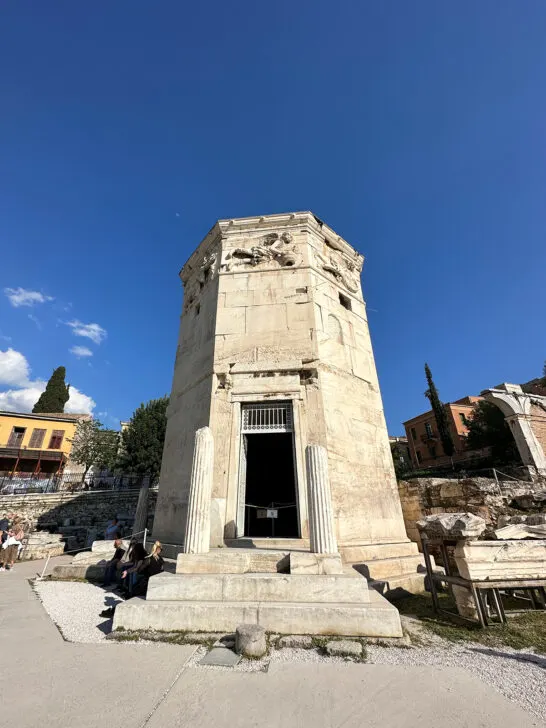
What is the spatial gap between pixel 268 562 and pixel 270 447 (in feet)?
20.9

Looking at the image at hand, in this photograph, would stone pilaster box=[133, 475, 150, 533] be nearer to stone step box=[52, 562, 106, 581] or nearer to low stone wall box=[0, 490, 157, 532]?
stone step box=[52, 562, 106, 581]

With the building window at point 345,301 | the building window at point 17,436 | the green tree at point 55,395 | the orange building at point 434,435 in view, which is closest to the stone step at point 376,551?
the building window at point 345,301

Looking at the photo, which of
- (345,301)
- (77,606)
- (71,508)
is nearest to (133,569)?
(77,606)

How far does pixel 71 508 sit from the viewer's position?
21516 mm

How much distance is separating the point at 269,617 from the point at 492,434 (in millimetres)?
35651

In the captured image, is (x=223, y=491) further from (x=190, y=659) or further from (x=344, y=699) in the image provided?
(x=344, y=699)

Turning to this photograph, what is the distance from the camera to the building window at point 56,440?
3541 cm

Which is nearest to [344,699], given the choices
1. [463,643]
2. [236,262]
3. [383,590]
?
[463,643]

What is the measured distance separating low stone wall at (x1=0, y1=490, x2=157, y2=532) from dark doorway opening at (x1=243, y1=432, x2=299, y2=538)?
1142 cm

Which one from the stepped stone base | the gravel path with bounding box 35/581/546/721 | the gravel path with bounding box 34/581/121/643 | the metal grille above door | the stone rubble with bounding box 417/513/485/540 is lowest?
the gravel path with bounding box 35/581/546/721

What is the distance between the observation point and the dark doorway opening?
10555 millimetres

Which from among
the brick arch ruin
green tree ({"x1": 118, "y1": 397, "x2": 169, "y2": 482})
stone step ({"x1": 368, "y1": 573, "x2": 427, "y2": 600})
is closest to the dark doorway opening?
stone step ({"x1": 368, "y1": 573, "x2": 427, "y2": 600})

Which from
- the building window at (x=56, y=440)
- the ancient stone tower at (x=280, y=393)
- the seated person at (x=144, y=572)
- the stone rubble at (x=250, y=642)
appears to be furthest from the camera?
the building window at (x=56, y=440)

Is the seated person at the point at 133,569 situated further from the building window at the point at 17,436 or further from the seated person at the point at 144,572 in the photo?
the building window at the point at 17,436
